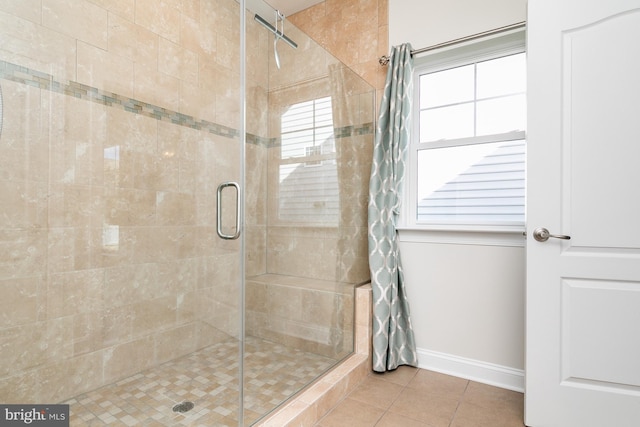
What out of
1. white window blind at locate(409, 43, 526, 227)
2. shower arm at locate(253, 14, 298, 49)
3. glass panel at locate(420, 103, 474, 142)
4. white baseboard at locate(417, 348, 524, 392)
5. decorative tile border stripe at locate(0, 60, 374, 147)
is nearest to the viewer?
decorative tile border stripe at locate(0, 60, 374, 147)

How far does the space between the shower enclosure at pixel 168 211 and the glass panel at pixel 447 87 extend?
60 cm

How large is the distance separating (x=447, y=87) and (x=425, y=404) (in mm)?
1924

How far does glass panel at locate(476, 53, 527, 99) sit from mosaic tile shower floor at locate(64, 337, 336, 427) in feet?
6.59

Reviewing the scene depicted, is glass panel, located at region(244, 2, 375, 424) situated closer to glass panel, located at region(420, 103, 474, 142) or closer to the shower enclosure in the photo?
the shower enclosure

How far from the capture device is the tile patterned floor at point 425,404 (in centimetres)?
159

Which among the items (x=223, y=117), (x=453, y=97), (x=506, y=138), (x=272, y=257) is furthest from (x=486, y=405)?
(x=223, y=117)

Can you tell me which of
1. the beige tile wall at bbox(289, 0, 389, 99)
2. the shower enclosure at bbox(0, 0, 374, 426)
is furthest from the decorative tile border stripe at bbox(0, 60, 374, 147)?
the beige tile wall at bbox(289, 0, 389, 99)

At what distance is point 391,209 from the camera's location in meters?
2.14

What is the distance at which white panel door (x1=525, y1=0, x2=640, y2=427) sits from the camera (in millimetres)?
1416

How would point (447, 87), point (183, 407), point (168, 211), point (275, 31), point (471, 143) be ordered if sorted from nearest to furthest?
point (183, 407)
point (168, 211)
point (275, 31)
point (471, 143)
point (447, 87)

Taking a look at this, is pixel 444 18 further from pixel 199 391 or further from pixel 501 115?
pixel 199 391

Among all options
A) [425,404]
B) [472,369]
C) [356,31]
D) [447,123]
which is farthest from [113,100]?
[472,369]

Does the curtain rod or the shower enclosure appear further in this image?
the curtain rod

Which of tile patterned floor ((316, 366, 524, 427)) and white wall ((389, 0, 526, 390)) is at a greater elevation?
white wall ((389, 0, 526, 390))
